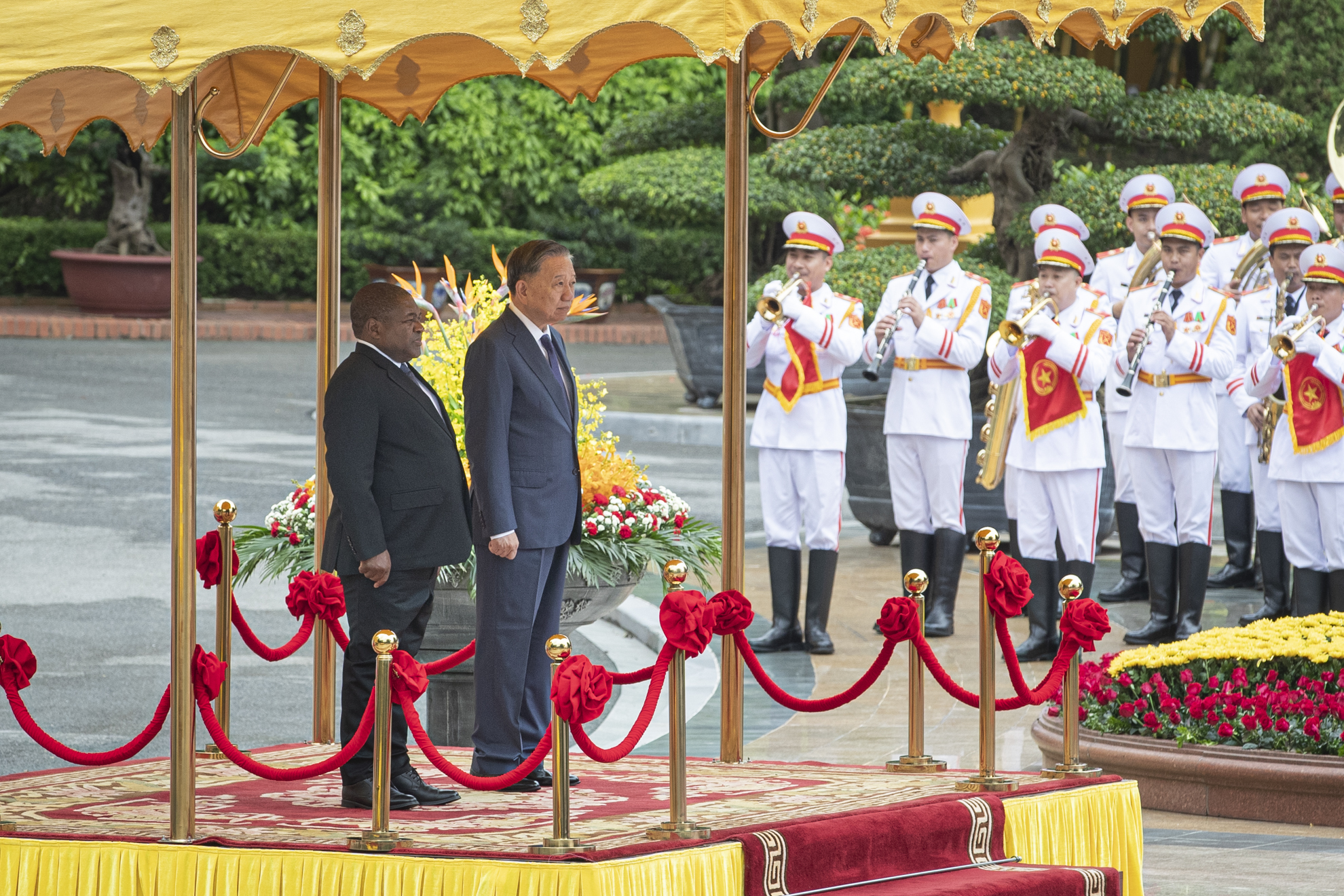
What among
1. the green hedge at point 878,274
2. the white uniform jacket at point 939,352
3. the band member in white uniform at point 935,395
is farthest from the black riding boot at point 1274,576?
the green hedge at point 878,274

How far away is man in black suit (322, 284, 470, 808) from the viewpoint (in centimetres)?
552

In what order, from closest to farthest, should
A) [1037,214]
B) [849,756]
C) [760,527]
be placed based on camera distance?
[849,756], [1037,214], [760,527]

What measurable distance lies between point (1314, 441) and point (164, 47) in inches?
256

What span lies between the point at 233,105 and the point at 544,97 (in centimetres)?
2449

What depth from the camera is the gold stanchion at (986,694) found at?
19.0 feet

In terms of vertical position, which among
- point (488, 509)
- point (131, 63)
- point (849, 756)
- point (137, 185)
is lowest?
point (849, 756)

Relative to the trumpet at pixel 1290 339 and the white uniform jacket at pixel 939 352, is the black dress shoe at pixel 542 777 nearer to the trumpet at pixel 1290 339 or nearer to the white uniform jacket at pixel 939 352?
the white uniform jacket at pixel 939 352

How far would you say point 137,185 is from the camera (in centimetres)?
2861

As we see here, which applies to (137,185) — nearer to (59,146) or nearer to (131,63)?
(59,146)

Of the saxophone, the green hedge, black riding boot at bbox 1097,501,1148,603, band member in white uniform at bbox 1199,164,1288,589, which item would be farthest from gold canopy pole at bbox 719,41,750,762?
the green hedge

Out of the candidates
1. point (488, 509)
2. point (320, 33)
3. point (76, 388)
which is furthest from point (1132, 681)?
point (76, 388)

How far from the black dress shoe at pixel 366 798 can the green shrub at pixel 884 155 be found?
7932mm

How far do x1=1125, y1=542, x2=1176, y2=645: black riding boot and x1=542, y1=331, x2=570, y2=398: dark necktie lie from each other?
4944 mm

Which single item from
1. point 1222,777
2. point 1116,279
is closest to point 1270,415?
point 1116,279
